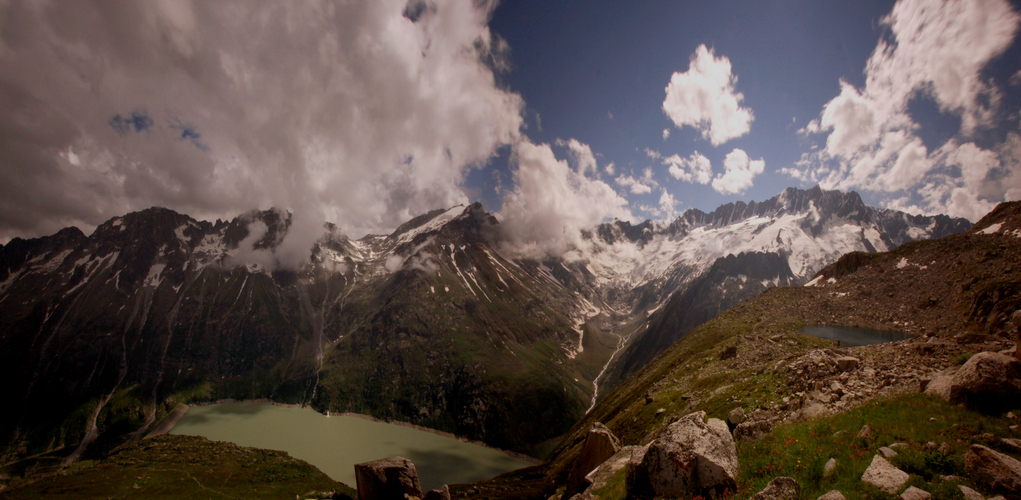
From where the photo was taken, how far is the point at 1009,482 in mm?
8578

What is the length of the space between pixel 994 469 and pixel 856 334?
331 ft

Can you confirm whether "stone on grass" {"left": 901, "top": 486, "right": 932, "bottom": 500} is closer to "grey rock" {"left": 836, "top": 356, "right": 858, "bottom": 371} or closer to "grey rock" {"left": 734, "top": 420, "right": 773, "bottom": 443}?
"grey rock" {"left": 734, "top": 420, "right": 773, "bottom": 443}

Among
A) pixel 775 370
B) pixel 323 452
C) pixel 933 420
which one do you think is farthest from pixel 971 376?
pixel 323 452

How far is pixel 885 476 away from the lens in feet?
33.4

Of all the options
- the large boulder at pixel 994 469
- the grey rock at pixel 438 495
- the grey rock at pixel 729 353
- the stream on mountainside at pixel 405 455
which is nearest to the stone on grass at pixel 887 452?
the large boulder at pixel 994 469

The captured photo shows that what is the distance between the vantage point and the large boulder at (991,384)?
12.3m

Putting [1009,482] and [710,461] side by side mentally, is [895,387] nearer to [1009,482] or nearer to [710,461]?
[1009,482]

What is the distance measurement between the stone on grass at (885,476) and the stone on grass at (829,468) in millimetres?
1066

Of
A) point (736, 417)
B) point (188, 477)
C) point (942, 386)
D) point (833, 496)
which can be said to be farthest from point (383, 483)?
point (188, 477)

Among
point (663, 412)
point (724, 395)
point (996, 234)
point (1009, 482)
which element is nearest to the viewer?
point (1009, 482)

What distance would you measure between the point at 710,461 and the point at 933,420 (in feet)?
26.1

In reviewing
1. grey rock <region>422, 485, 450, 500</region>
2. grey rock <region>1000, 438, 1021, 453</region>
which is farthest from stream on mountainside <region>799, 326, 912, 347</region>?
grey rock <region>422, 485, 450, 500</region>

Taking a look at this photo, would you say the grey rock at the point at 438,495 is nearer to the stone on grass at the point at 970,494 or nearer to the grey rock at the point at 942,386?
the stone on grass at the point at 970,494

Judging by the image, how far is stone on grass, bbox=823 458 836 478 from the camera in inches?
453
